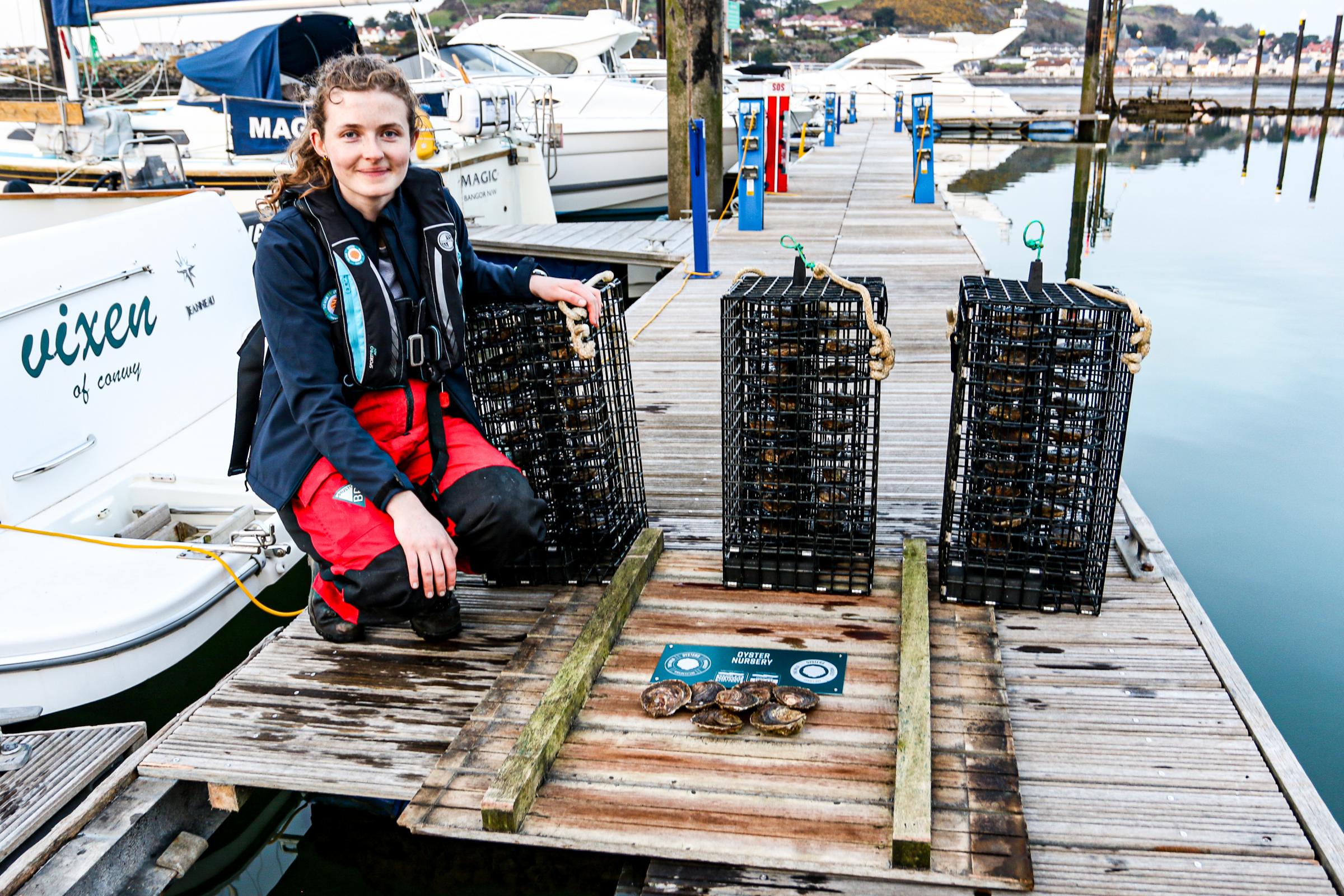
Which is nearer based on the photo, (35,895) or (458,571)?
(35,895)

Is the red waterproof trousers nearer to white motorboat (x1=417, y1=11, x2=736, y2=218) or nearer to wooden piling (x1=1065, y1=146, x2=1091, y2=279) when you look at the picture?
wooden piling (x1=1065, y1=146, x2=1091, y2=279)

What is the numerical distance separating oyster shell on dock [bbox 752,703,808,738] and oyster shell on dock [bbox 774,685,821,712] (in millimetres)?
12

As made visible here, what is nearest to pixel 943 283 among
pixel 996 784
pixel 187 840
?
pixel 996 784

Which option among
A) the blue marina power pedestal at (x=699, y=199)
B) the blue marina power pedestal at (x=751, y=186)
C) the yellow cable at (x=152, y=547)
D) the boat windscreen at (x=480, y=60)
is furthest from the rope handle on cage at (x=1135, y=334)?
the boat windscreen at (x=480, y=60)

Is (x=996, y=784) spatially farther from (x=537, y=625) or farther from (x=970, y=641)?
(x=537, y=625)

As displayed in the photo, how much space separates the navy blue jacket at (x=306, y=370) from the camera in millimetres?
2393

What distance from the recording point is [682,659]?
8.75 feet

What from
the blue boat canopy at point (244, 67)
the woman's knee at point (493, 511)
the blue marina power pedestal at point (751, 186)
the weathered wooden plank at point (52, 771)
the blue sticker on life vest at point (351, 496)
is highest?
the blue boat canopy at point (244, 67)

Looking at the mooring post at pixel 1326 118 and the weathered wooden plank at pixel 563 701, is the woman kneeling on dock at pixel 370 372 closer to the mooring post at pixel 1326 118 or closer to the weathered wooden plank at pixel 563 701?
the weathered wooden plank at pixel 563 701

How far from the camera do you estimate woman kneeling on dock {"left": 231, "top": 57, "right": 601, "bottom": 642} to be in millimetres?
2422

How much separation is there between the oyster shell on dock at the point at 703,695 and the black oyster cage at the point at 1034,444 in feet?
2.66

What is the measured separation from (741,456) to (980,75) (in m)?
70.8

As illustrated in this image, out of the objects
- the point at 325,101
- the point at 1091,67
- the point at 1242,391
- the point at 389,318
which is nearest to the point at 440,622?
the point at 389,318

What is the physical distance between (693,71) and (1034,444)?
7.96m
